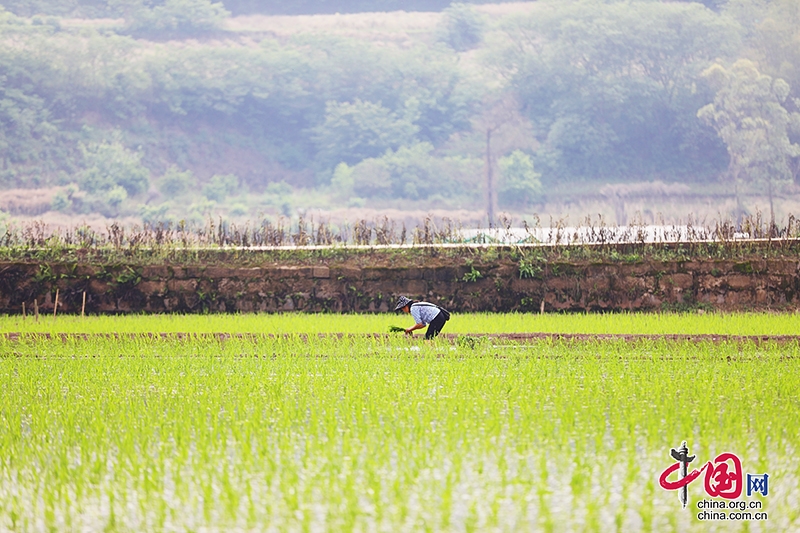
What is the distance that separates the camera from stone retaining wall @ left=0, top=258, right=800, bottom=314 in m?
12.0

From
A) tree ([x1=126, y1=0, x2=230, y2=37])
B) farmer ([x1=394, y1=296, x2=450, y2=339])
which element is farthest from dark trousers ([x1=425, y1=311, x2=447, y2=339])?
tree ([x1=126, y1=0, x2=230, y2=37])

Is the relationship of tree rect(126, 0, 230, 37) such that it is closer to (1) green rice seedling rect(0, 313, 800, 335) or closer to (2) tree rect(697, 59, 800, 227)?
(2) tree rect(697, 59, 800, 227)

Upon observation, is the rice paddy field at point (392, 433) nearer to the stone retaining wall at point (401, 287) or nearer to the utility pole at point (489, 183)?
the stone retaining wall at point (401, 287)

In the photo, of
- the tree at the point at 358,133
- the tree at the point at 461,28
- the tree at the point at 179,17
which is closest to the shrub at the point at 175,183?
the tree at the point at 358,133

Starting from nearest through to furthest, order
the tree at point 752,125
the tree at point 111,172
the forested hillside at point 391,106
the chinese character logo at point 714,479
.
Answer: the chinese character logo at point 714,479, the tree at point 752,125, the tree at point 111,172, the forested hillside at point 391,106

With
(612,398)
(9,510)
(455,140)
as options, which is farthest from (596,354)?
(455,140)

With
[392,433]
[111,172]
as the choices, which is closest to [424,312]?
[392,433]

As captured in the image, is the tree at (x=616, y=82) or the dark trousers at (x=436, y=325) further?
the tree at (x=616, y=82)

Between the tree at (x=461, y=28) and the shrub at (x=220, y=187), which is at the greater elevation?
the tree at (x=461, y=28)

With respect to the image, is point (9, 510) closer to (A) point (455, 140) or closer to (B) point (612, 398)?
(B) point (612, 398)

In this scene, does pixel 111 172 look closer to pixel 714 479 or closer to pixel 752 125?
pixel 752 125

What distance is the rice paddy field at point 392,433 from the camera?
347cm

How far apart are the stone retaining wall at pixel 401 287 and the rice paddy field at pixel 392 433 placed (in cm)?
410

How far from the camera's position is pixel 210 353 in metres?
7.84
